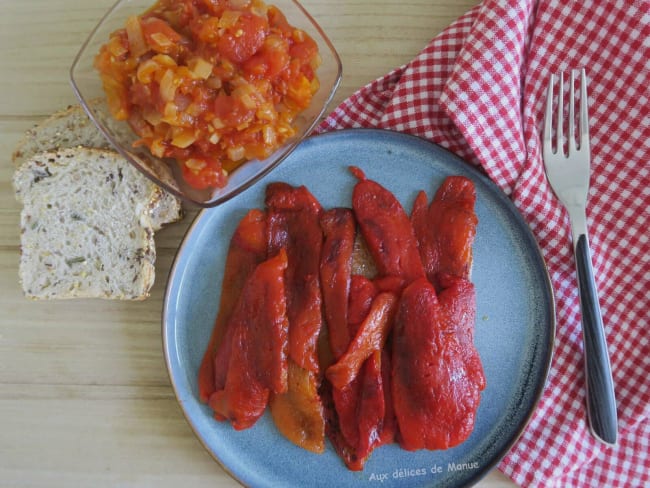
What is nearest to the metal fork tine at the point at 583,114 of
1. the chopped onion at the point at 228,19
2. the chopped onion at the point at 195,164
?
the chopped onion at the point at 228,19

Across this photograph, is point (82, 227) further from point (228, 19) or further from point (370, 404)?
point (370, 404)

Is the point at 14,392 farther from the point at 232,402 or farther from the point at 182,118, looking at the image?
the point at 182,118

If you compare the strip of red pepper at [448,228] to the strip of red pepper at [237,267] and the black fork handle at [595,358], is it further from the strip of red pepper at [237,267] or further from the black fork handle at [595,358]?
the strip of red pepper at [237,267]

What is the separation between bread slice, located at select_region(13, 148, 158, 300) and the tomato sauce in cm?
33

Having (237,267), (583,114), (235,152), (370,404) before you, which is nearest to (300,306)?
(237,267)

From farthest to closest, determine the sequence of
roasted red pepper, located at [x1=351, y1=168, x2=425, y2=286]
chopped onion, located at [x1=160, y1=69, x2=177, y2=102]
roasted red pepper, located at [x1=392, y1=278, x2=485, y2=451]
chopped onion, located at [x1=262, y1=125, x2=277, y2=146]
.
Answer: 1. roasted red pepper, located at [x1=351, y1=168, x2=425, y2=286]
2. roasted red pepper, located at [x1=392, y1=278, x2=485, y2=451]
3. chopped onion, located at [x1=262, y1=125, x2=277, y2=146]
4. chopped onion, located at [x1=160, y1=69, x2=177, y2=102]

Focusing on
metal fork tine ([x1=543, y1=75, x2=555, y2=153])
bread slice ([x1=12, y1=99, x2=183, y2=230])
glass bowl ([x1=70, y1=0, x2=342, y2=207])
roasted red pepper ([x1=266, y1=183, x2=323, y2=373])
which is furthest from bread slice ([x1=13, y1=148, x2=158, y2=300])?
metal fork tine ([x1=543, y1=75, x2=555, y2=153])

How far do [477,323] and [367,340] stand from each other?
1.41 feet

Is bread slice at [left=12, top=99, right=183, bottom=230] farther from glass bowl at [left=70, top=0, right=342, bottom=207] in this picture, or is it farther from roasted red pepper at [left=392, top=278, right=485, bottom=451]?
roasted red pepper at [left=392, top=278, right=485, bottom=451]

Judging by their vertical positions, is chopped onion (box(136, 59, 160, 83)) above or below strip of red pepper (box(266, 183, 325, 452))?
above

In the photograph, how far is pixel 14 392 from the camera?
212cm

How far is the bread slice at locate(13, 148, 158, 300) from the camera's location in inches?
79.5

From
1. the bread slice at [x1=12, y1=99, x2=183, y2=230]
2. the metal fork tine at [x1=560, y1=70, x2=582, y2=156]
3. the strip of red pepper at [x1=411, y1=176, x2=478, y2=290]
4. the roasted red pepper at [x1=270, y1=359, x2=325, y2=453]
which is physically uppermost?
the metal fork tine at [x1=560, y1=70, x2=582, y2=156]

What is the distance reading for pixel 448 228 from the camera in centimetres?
198
